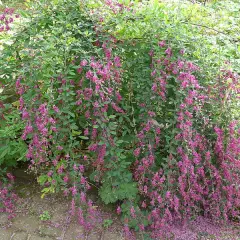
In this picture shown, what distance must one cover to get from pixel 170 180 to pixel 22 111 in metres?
1.17

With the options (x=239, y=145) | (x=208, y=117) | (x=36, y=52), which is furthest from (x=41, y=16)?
(x=239, y=145)

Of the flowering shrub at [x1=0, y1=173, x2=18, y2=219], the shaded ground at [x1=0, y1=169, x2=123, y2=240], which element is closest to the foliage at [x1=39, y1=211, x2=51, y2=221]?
the shaded ground at [x1=0, y1=169, x2=123, y2=240]

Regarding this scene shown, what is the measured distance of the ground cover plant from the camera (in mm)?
2619

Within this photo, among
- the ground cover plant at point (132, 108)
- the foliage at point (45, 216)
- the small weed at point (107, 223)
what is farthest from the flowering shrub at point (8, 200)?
the small weed at point (107, 223)

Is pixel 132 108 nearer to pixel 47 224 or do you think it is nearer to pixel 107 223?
pixel 107 223

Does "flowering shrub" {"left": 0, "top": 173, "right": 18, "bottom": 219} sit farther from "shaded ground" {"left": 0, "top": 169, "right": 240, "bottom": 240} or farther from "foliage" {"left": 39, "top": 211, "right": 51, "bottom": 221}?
"foliage" {"left": 39, "top": 211, "right": 51, "bottom": 221}

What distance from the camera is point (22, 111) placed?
2.64 meters

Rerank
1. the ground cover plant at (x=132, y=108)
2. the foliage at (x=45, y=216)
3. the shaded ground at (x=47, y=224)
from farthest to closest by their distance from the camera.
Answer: the foliage at (x=45, y=216), the shaded ground at (x=47, y=224), the ground cover plant at (x=132, y=108)

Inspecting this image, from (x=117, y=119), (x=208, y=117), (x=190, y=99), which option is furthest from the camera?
(x=117, y=119)

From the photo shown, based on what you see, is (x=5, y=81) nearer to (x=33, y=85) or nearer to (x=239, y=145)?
(x=33, y=85)

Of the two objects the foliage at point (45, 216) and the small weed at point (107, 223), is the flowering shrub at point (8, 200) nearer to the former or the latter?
the foliage at point (45, 216)

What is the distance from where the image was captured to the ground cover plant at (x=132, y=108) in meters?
2.62

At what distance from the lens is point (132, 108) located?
283 centimetres

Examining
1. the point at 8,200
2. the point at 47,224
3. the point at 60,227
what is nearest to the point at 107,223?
the point at 60,227
